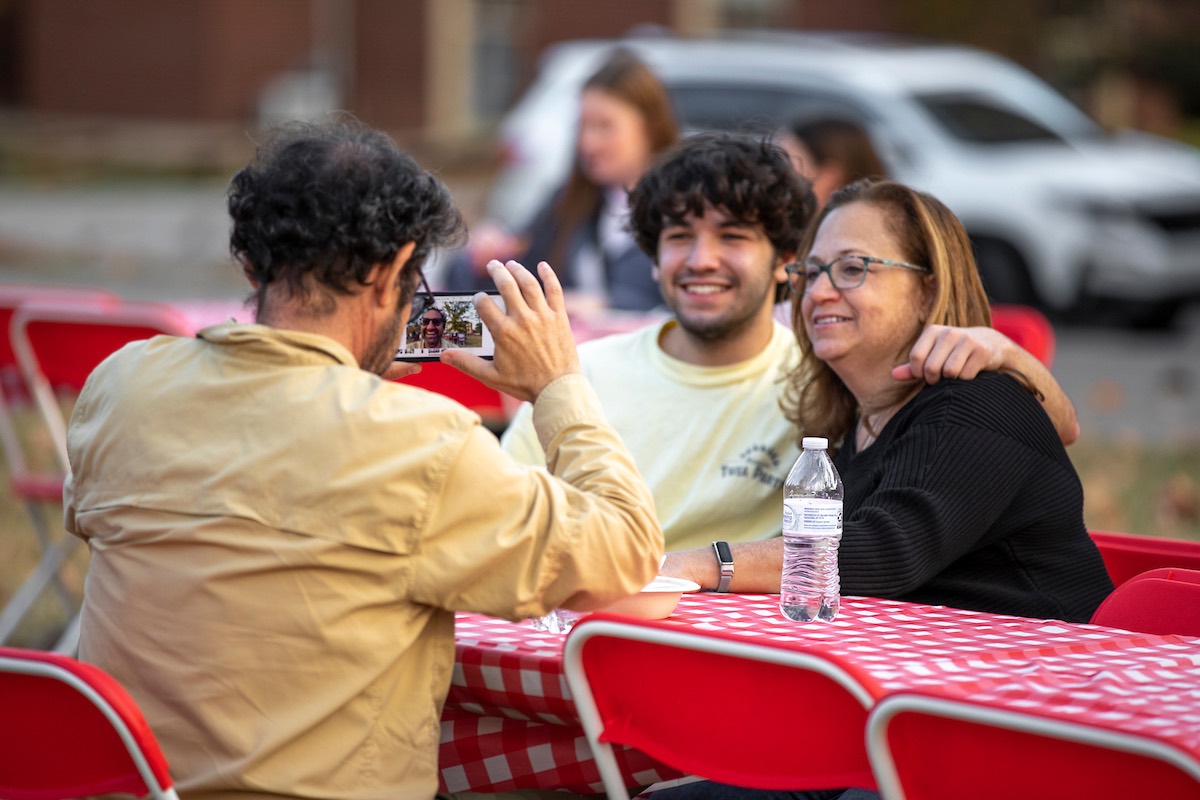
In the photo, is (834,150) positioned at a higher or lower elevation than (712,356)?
higher

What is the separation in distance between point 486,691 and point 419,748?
22cm

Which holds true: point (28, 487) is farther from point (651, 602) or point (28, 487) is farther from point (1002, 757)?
point (1002, 757)

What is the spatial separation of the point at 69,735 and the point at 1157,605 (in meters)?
1.76

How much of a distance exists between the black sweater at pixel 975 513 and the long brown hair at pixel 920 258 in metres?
0.23

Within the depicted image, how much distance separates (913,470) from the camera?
2.83m

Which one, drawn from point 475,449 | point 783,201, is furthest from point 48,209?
point 475,449

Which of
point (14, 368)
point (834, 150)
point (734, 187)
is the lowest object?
point (14, 368)

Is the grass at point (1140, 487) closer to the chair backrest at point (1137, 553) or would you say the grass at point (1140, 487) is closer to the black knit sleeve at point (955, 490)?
the chair backrest at point (1137, 553)

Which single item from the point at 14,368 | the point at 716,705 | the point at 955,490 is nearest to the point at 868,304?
the point at 955,490

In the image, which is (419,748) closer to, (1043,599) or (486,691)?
(486,691)

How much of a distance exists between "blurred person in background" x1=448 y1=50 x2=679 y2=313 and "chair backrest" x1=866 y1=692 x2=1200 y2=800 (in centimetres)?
429

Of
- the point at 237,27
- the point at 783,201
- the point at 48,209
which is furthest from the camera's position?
the point at 237,27

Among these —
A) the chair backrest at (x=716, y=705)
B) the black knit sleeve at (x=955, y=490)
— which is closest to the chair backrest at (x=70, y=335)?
the black knit sleeve at (x=955, y=490)

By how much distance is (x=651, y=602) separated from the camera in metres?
2.45
